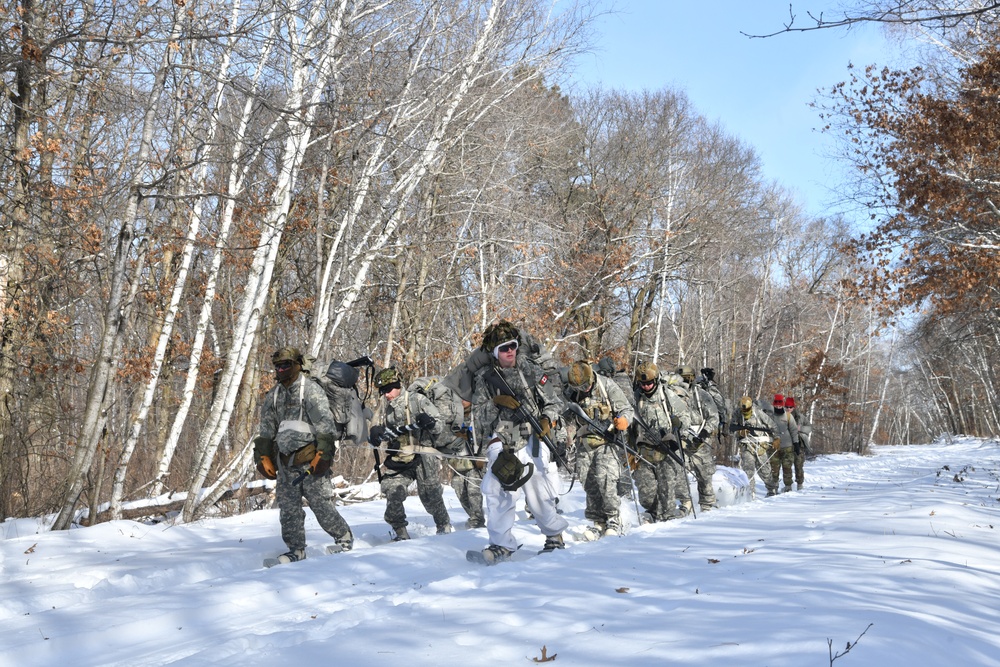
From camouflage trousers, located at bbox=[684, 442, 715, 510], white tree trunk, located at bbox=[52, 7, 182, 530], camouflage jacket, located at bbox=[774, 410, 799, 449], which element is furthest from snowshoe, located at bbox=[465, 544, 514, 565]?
camouflage jacket, located at bbox=[774, 410, 799, 449]

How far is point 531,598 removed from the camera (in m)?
5.02

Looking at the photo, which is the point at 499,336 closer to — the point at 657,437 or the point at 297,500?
the point at 297,500

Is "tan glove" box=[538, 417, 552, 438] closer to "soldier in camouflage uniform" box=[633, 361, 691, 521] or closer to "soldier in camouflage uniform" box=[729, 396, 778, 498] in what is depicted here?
"soldier in camouflage uniform" box=[633, 361, 691, 521]

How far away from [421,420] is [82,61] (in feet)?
17.7

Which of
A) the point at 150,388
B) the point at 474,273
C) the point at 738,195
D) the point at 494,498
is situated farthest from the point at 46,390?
the point at 738,195

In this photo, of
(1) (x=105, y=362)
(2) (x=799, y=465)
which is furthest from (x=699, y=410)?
(1) (x=105, y=362)

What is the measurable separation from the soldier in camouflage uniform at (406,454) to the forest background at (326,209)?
228 centimetres

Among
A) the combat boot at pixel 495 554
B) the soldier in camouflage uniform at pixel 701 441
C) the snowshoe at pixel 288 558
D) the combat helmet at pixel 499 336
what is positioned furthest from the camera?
the soldier in camouflage uniform at pixel 701 441

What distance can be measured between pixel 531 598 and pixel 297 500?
348cm

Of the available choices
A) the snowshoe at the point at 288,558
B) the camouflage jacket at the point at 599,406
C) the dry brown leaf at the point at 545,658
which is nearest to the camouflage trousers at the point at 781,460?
the camouflage jacket at the point at 599,406

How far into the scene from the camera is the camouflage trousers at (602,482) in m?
8.95

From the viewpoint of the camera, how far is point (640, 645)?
3.75 metres

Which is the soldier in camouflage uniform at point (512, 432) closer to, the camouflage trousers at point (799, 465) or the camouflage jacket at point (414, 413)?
the camouflage jacket at point (414, 413)

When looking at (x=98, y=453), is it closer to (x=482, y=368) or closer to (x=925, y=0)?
(x=482, y=368)
